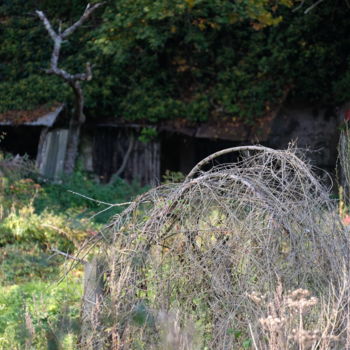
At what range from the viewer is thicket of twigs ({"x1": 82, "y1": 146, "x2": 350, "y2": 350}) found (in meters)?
4.45

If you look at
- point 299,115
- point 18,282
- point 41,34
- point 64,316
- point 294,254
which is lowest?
point 18,282

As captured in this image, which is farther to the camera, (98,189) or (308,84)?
(308,84)

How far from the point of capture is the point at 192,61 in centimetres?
1873

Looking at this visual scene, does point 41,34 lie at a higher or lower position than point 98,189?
higher

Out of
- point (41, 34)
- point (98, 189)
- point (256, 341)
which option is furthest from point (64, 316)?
point (41, 34)

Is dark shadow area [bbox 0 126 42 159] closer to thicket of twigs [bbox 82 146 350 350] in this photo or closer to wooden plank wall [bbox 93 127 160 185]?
wooden plank wall [bbox 93 127 160 185]

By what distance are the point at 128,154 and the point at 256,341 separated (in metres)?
14.7

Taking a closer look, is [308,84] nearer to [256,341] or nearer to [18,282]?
[18,282]

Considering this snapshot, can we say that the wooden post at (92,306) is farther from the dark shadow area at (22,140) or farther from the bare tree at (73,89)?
the dark shadow area at (22,140)

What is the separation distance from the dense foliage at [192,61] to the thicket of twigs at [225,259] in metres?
11.8

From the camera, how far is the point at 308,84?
57.5 ft

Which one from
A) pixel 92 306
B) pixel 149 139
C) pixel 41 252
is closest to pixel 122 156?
pixel 149 139

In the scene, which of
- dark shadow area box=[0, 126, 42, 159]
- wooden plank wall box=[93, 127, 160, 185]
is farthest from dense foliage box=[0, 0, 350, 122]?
dark shadow area box=[0, 126, 42, 159]

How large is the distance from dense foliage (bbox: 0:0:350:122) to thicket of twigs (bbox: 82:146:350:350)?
11841 millimetres
